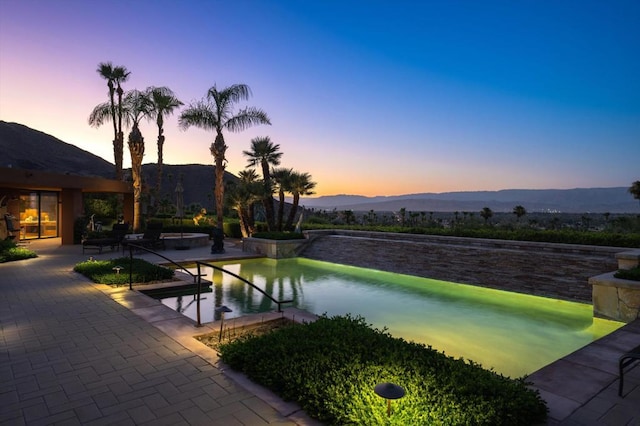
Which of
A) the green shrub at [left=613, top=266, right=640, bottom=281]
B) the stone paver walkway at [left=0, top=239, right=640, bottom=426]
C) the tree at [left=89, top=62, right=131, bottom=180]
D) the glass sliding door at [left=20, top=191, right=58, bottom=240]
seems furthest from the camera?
the tree at [left=89, top=62, right=131, bottom=180]

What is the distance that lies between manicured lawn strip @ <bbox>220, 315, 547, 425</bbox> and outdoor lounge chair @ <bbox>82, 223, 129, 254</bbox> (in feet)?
37.5

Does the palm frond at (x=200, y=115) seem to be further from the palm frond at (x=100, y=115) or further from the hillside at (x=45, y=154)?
the hillside at (x=45, y=154)

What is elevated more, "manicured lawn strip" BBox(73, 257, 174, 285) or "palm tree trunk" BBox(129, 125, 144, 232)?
"palm tree trunk" BBox(129, 125, 144, 232)

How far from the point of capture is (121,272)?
9.39 metres

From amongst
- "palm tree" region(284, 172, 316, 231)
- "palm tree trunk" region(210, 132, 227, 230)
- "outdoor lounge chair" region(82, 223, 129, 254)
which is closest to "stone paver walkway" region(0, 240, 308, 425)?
"outdoor lounge chair" region(82, 223, 129, 254)

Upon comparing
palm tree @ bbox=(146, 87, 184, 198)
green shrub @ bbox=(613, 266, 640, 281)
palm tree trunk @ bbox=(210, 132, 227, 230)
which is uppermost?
palm tree @ bbox=(146, 87, 184, 198)

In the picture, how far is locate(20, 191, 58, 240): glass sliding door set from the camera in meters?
19.5

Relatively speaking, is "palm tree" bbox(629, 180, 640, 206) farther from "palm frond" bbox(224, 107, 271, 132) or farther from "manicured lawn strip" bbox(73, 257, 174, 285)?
"manicured lawn strip" bbox(73, 257, 174, 285)

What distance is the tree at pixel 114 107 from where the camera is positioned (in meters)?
24.7

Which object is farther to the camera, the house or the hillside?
the hillside

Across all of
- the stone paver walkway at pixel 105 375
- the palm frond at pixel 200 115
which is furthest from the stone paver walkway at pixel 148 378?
the palm frond at pixel 200 115

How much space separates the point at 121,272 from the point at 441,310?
837cm

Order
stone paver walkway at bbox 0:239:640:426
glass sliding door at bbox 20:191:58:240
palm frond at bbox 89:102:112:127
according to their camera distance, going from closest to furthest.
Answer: stone paver walkway at bbox 0:239:640:426 → glass sliding door at bbox 20:191:58:240 → palm frond at bbox 89:102:112:127

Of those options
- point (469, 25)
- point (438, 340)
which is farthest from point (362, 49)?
point (438, 340)
